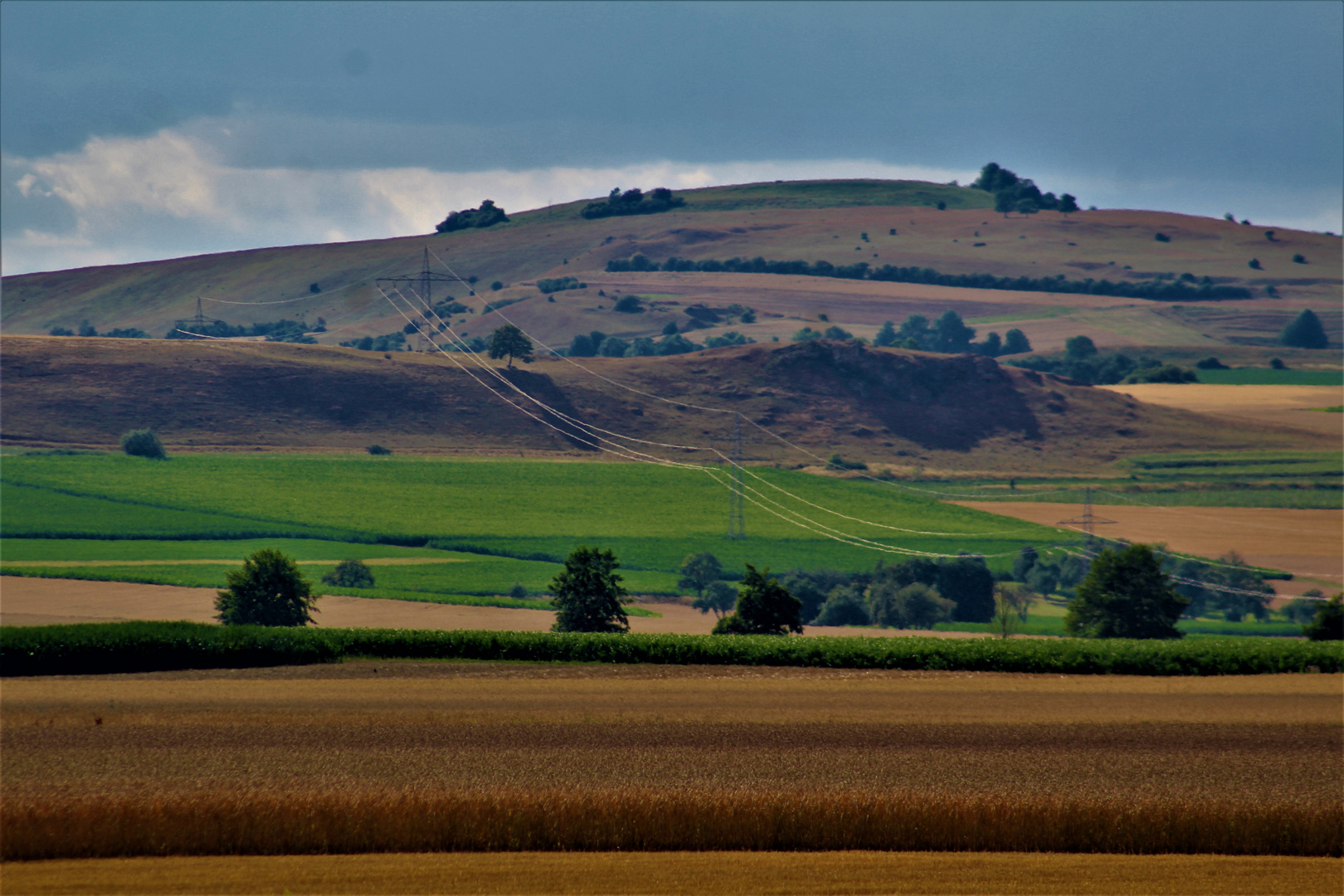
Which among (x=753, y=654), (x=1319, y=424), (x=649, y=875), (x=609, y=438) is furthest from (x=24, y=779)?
(x=1319, y=424)

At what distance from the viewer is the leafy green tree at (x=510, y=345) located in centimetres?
Answer: 15294

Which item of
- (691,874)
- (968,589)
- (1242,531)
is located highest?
(691,874)

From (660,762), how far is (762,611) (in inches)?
1126

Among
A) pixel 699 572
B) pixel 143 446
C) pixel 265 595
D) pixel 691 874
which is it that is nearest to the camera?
pixel 691 874

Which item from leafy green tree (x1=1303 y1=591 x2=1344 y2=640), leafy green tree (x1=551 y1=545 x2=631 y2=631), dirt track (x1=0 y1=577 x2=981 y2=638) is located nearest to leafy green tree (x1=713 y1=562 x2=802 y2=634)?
leafy green tree (x1=551 y1=545 x2=631 y2=631)

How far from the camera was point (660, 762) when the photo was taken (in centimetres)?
2838

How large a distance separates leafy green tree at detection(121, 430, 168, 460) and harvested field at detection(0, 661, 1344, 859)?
82.4 m

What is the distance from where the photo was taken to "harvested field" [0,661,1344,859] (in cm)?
2239

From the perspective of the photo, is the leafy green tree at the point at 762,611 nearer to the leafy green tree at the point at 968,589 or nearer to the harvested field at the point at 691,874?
the leafy green tree at the point at 968,589

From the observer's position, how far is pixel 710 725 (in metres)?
32.8

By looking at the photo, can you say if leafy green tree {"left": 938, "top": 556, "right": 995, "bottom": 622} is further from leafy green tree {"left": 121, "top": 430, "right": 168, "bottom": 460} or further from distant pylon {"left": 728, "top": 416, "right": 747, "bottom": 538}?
leafy green tree {"left": 121, "top": 430, "right": 168, "bottom": 460}

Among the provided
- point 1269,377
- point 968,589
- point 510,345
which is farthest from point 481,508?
point 1269,377

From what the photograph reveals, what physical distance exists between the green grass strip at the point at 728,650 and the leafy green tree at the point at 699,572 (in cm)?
3663

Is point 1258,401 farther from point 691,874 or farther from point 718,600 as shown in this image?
point 691,874
